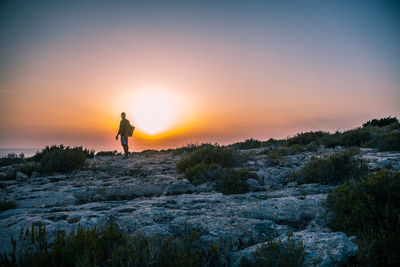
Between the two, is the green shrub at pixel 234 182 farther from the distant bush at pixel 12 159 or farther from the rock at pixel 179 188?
the distant bush at pixel 12 159

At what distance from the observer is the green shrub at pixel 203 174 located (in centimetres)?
600

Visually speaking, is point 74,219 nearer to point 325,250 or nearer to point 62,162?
point 325,250

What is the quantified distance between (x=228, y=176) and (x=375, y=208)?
120 inches

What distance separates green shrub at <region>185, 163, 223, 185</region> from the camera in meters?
6.00

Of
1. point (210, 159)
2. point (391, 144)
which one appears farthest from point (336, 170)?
point (391, 144)

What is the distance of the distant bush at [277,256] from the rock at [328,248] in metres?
0.12

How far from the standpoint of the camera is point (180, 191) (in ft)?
17.6

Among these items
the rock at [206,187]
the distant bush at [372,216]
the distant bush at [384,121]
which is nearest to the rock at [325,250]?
→ the distant bush at [372,216]

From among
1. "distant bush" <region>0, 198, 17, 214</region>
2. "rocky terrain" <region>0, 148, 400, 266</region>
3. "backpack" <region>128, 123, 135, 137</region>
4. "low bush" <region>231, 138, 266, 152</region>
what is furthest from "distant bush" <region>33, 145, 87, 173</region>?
"low bush" <region>231, 138, 266, 152</region>

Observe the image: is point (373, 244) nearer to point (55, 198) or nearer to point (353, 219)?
point (353, 219)

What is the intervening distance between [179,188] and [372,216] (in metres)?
3.73

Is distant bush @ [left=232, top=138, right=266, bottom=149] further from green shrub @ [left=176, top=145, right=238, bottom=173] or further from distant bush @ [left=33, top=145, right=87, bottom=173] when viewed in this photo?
distant bush @ [left=33, top=145, right=87, bottom=173]

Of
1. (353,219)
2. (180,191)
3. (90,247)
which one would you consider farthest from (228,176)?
(90,247)

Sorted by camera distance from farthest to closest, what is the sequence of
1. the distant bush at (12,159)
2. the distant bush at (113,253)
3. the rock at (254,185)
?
the distant bush at (12,159) → the rock at (254,185) → the distant bush at (113,253)
